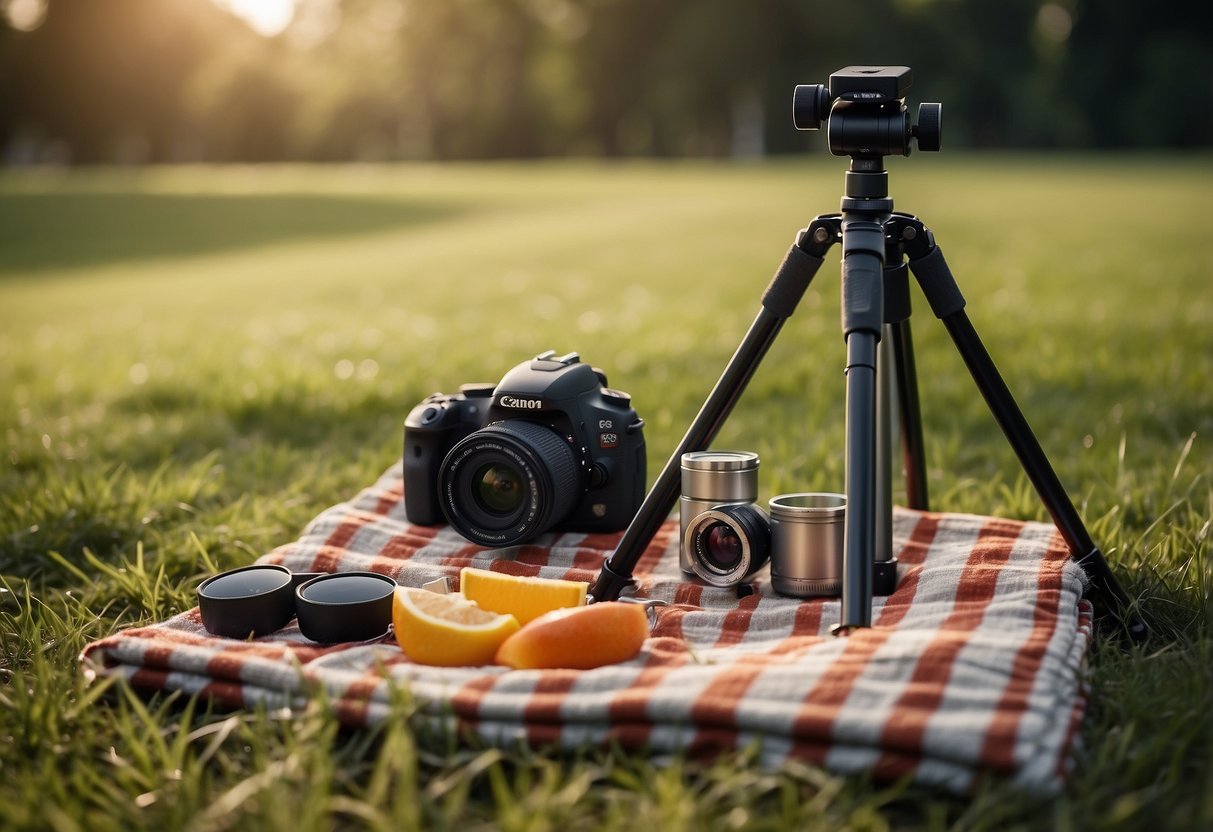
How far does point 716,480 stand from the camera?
2.80 m

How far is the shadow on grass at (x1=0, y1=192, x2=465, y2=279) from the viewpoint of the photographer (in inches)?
703

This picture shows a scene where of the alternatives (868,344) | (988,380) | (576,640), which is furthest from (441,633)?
→ (988,380)

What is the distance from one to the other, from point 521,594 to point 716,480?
0.56 metres

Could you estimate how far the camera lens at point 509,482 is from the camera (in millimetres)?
2912

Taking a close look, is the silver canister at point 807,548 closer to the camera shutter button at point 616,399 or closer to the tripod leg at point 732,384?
the tripod leg at point 732,384

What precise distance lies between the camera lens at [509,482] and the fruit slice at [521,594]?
359mm

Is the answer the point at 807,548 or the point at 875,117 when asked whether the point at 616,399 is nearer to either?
the point at 807,548

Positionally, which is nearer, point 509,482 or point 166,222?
point 509,482

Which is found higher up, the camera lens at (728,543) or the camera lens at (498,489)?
the camera lens at (498,489)

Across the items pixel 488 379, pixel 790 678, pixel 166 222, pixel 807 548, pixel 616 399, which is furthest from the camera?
pixel 166 222

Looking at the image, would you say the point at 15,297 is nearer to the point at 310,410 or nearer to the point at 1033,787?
the point at 310,410

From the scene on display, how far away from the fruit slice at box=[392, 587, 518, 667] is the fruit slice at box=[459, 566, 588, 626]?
0.47 feet

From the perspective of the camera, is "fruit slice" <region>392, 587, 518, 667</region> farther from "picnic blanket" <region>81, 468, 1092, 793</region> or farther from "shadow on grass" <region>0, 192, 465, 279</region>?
"shadow on grass" <region>0, 192, 465, 279</region>

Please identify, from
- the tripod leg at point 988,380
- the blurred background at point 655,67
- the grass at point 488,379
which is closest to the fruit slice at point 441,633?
the grass at point 488,379
